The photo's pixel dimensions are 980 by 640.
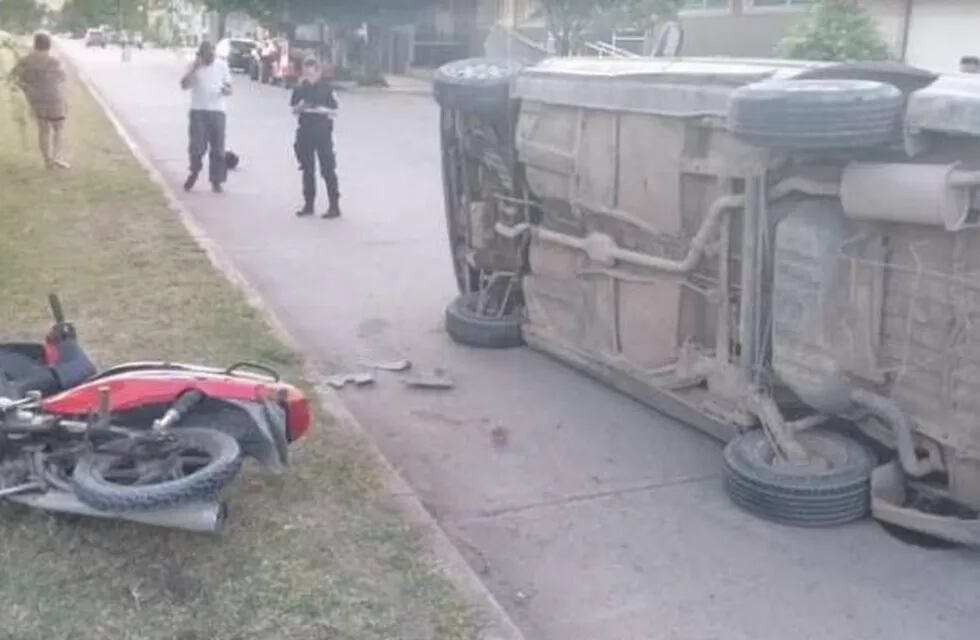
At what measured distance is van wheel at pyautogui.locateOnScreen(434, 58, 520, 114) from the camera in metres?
7.71

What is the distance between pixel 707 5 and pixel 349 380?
82.9 feet

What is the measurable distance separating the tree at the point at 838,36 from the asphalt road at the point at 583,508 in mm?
13886

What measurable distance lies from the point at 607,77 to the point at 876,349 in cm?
216

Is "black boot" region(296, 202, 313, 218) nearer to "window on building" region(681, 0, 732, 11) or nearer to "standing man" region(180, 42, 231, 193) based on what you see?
"standing man" region(180, 42, 231, 193)

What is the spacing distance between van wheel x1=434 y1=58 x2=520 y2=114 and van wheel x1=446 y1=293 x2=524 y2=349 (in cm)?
124

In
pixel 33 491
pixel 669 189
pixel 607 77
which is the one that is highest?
pixel 607 77

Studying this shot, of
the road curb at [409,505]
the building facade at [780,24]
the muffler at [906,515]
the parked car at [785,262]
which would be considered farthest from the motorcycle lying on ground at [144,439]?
the building facade at [780,24]

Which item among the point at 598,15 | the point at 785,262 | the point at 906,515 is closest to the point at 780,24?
the point at 598,15

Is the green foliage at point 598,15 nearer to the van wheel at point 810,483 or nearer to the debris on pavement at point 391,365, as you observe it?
the debris on pavement at point 391,365

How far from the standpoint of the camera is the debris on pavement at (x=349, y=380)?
7355 millimetres

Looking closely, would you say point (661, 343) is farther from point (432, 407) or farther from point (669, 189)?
point (432, 407)

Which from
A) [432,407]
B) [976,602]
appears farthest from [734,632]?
[432,407]

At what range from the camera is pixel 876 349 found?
5.23 metres

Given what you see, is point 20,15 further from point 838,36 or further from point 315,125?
point 838,36
